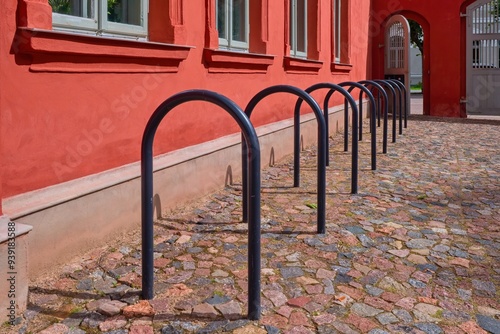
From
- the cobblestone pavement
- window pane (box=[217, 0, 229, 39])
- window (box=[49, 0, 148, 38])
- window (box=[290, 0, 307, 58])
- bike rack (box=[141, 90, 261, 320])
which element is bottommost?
the cobblestone pavement

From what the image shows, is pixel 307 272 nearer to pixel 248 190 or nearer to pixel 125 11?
pixel 248 190

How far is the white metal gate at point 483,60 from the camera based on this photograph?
13.1 metres

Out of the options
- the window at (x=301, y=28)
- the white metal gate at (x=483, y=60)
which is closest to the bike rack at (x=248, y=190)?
the window at (x=301, y=28)

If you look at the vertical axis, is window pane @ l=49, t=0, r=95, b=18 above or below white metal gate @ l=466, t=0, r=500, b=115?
below

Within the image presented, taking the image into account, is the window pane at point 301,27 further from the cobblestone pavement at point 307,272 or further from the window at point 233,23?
the cobblestone pavement at point 307,272

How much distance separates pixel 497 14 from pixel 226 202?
11.3m

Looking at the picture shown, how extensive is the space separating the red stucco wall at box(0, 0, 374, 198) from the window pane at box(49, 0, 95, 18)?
305 mm

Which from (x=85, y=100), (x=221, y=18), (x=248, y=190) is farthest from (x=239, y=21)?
(x=248, y=190)

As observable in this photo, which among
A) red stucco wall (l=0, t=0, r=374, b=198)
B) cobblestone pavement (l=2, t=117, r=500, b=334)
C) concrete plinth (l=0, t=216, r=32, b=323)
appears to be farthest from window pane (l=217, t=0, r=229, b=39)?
concrete plinth (l=0, t=216, r=32, b=323)

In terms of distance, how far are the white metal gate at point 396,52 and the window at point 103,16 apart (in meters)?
10.5

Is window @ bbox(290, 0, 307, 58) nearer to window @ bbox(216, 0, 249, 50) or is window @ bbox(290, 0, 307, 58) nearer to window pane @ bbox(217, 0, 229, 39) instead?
window @ bbox(216, 0, 249, 50)

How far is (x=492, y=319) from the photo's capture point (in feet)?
8.16

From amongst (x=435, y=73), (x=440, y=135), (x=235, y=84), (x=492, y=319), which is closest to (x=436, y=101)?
(x=435, y=73)

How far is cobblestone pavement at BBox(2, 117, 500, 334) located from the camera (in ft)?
8.02
